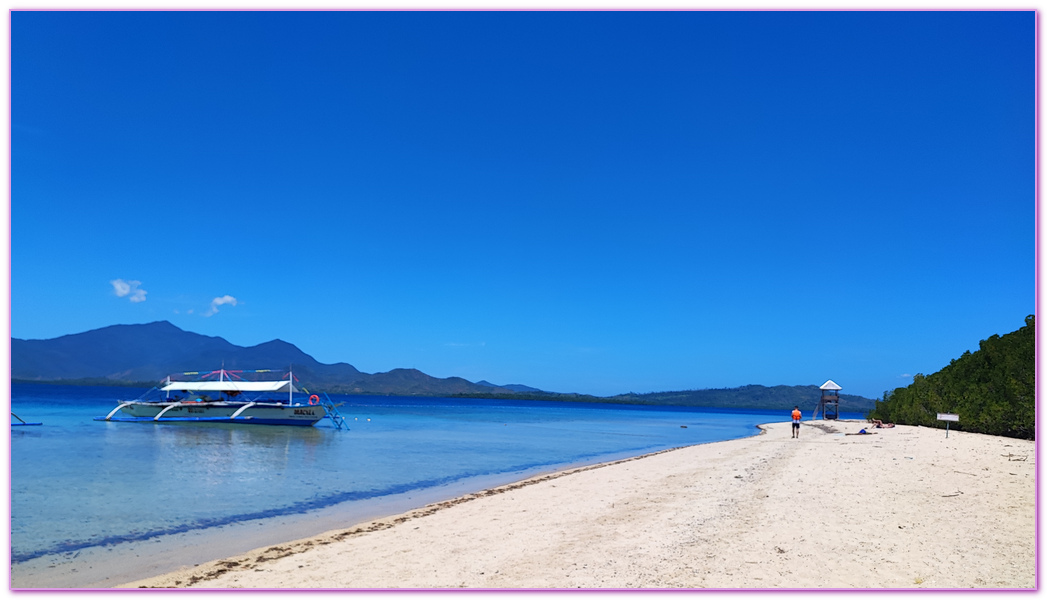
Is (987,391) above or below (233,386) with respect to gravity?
above

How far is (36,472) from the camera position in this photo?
1973 cm

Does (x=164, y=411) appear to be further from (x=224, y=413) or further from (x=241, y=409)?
(x=241, y=409)

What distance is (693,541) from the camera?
26.9 ft

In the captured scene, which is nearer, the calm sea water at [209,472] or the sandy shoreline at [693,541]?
the sandy shoreline at [693,541]

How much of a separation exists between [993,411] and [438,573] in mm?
32795

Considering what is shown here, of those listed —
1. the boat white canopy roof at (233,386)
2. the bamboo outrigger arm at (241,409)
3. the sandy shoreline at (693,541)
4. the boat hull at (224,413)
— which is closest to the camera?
the sandy shoreline at (693,541)

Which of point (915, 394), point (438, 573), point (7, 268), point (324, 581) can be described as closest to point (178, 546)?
point (324, 581)

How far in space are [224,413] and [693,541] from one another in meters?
49.4

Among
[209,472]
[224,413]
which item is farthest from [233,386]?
[209,472]

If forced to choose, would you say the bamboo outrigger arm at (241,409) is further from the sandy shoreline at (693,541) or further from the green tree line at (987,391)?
the green tree line at (987,391)

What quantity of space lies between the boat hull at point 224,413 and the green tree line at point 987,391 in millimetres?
41750

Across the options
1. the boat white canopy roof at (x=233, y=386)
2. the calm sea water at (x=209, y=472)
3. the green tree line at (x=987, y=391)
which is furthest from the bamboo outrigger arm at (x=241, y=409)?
the green tree line at (x=987, y=391)

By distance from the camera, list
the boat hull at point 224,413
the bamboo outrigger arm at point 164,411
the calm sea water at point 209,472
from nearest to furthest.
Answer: the calm sea water at point 209,472 < the boat hull at point 224,413 < the bamboo outrigger arm at point 164,411

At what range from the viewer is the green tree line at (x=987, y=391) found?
92.1 feet
